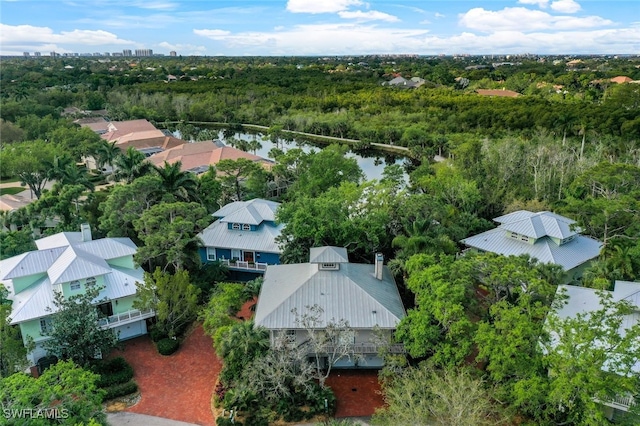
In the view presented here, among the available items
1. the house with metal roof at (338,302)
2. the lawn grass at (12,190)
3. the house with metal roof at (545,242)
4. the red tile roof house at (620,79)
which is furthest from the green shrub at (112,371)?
the red tile roof house at (620,79)

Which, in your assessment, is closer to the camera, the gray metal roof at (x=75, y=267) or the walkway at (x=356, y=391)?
the walkway at (x=356, y=391)

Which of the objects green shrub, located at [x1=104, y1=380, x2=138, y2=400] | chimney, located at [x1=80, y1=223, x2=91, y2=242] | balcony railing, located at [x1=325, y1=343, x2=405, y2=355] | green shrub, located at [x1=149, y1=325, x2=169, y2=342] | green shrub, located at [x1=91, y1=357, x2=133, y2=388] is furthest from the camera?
chimney, located at [x1=80, y1=223, x2=91, y2=242]

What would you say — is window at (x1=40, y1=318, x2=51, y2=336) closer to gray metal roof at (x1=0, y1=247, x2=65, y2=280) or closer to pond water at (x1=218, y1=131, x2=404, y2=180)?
gray metal roof at (x1=0, y1=247, x2=65, y2=280)

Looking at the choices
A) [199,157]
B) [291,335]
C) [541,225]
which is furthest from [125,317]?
[199,157]

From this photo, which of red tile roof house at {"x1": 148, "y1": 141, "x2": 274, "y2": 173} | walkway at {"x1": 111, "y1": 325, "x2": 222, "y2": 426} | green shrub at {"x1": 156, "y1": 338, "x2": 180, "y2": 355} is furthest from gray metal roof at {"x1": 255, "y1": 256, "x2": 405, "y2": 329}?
red tile roof house at {"x1": 148, "y1": 141, "x2": 274, "y2": 173}

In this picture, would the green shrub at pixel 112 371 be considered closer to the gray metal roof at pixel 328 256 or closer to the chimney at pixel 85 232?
the chimney at pixel 85 232

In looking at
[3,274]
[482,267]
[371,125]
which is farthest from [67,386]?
[371,125]

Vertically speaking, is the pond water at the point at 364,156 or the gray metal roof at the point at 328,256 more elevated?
the gray metal roof at the point at 328,256
